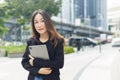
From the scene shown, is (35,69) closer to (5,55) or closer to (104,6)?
(5,55)

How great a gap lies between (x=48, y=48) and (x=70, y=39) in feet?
143

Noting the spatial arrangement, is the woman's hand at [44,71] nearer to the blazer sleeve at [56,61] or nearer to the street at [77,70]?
the blazer sleeve at [56,61]

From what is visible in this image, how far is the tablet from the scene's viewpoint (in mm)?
3752

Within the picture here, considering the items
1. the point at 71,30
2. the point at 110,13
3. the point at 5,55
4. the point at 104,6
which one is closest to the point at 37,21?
the point at 5,55

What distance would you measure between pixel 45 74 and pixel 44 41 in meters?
0.34

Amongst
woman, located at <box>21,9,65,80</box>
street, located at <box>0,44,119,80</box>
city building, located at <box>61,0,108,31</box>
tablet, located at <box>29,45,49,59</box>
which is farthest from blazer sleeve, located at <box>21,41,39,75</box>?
city building, located at <box>61,0,108,31</box>

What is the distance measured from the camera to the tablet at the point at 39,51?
3752 mm

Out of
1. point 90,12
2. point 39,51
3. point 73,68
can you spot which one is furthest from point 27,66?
point 90,12

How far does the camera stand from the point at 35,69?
3.75m

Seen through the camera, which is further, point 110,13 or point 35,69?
point 110,13

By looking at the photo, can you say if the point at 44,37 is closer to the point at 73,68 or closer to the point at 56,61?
the point at 56,61

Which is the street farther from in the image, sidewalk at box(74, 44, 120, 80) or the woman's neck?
the woman's neck

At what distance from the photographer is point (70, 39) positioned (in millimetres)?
47375

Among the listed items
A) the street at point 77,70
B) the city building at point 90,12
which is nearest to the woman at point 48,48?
the street at point 77,70
